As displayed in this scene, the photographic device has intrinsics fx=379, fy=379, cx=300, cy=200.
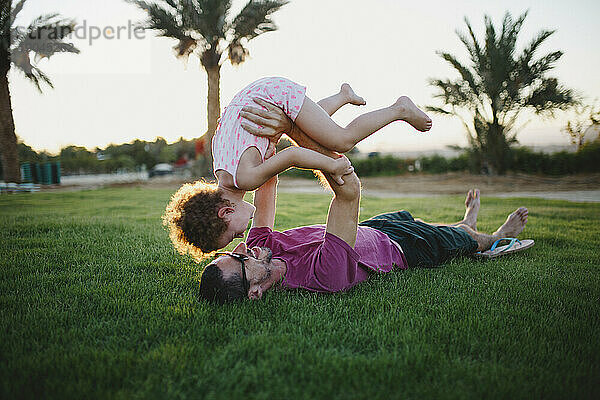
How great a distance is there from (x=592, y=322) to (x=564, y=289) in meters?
0.52

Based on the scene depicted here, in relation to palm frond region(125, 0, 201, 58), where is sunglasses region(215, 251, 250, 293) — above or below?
below

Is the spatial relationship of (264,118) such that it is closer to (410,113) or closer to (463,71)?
(410,113)

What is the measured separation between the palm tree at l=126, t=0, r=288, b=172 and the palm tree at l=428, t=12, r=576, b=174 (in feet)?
22.5

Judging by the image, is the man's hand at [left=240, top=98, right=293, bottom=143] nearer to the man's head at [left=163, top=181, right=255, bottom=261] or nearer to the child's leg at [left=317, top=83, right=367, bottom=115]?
the man's head at [left=163, top=181, right=255, bottom=261]

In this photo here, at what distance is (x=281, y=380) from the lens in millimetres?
1393

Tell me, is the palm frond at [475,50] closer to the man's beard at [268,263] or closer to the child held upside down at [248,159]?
the child held upside down at [248,159]

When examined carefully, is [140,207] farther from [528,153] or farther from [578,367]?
[528,153]

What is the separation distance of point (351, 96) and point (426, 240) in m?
1.30

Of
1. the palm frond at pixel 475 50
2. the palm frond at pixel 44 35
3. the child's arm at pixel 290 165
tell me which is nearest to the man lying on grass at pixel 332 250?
the child's arm at pixel 290 165

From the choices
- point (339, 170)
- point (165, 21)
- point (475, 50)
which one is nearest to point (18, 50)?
point (165, 21)

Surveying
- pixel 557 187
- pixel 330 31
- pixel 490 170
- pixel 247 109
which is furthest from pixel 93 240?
pixel 490 170

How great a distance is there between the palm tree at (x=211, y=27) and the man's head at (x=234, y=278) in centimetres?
1199

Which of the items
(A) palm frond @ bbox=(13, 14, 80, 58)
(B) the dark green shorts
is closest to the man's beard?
(B) the dark green shorts

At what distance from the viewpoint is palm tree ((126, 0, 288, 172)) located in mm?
12648
